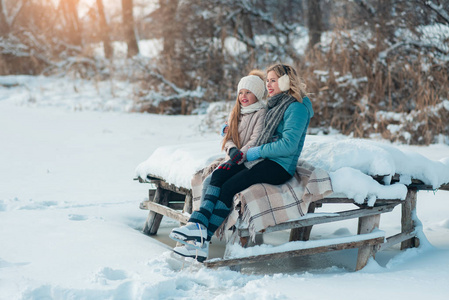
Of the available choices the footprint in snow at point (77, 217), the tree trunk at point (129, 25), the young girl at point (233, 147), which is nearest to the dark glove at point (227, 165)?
the young girl at point (233, 147)

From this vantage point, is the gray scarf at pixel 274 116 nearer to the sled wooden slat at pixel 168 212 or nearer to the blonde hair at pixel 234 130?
the blonde hair at pixel 234 130

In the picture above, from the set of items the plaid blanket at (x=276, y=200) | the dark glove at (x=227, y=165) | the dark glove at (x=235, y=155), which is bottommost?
the plaid blanket at (x=276, y=200)

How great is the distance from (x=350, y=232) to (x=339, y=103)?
5.20 metres

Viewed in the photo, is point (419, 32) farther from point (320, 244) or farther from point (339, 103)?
point (320, 244)

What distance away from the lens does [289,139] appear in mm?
3957

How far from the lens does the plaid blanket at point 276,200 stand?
150 inches

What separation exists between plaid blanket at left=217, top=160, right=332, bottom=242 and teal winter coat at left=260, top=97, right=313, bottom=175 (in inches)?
6.1

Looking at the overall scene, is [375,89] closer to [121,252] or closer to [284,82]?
[284,82]

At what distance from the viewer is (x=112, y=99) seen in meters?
14.8

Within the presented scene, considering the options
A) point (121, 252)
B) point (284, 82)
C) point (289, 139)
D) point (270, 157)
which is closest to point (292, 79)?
point (284, 82)

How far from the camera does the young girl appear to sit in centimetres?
382

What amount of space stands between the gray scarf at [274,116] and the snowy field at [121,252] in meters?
0.75

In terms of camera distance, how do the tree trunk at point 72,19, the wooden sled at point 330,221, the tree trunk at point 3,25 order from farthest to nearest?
the tree trunk at point 72,19, the tree trunk at point 3,25, the wooden sled at point 330,221

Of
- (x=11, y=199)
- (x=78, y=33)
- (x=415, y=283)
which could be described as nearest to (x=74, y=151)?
(x=11, y=199)
